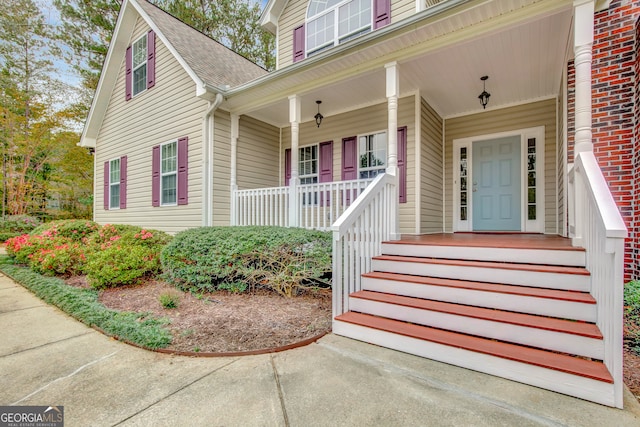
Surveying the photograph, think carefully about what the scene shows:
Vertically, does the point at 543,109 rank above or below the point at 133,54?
below

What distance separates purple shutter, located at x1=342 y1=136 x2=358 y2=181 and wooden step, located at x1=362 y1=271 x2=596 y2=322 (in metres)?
3.48

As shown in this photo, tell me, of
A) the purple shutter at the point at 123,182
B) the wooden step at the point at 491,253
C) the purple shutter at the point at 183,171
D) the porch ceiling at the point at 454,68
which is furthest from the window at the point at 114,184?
the wooden step at the point at 491,253

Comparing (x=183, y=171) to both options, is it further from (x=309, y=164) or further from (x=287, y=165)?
(x=309, y=164)

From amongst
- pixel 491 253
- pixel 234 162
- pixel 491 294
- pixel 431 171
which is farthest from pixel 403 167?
pixel 234 162

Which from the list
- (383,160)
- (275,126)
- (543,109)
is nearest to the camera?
(543,109)

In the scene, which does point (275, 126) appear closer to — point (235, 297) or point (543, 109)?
point (235, 297)

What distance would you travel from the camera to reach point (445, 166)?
6562 mm

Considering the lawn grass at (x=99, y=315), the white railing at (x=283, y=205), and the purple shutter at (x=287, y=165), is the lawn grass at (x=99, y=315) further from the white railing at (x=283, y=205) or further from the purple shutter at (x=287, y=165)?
the purple shutter at (x=287, y=165)

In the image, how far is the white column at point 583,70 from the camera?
3.10 metres

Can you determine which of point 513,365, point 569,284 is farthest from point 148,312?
point 569,284

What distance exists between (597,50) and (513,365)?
404cm

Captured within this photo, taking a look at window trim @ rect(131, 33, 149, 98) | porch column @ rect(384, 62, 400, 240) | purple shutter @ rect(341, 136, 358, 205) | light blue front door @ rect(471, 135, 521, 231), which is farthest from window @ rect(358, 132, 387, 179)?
window trim @ rect(131, 33, 149, 98)

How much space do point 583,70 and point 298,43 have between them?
5996 mm

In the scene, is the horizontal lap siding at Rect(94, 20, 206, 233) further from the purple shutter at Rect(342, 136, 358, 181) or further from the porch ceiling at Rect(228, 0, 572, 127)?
the purple shutter at Rect(342, 136, 358, 181)
